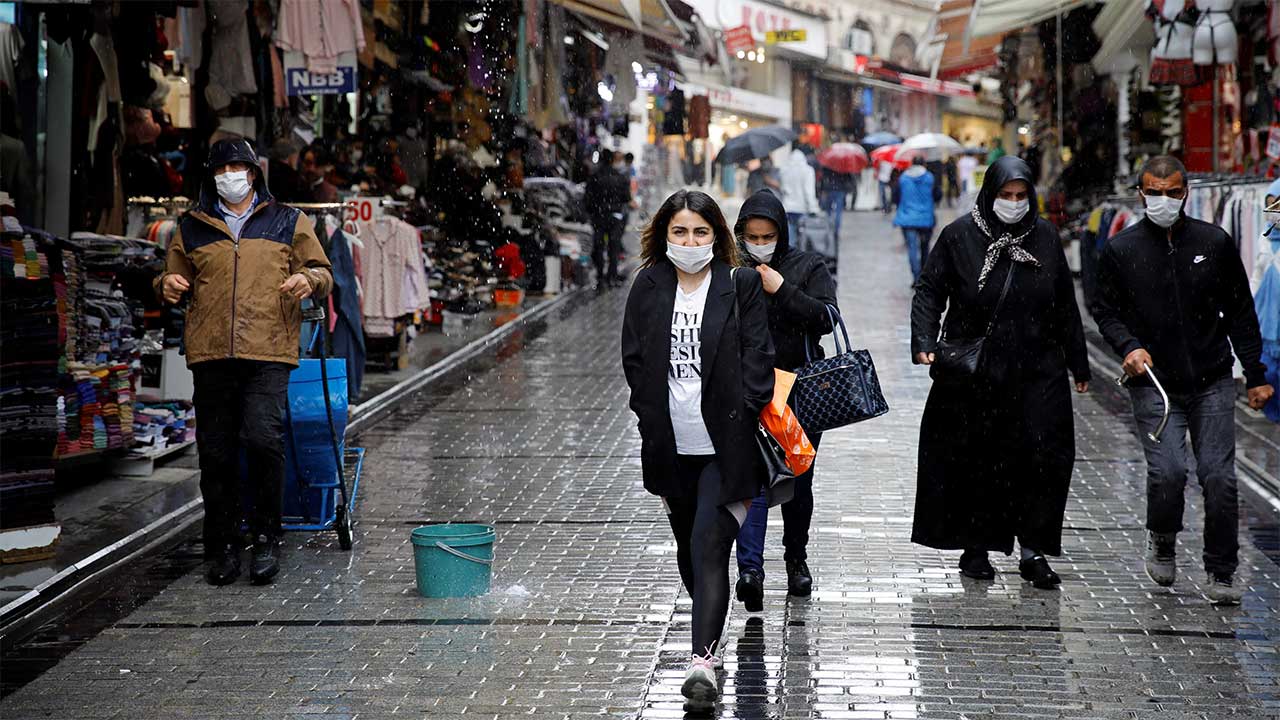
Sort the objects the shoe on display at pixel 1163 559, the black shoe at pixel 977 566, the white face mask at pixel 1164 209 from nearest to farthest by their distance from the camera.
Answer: the white face mask at pixel 1164 209 → the shoe on display at pixel 1163 559 → the black shoe at pixel 977 566

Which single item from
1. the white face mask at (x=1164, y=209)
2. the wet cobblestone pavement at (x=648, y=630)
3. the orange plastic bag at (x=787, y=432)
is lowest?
the wet cobblestone pavement at (x=648, y=630)

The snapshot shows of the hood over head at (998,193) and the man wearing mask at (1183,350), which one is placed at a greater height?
the hood over head at (998,193)

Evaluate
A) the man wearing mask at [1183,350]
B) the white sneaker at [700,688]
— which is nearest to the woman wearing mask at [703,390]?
the white sneaker at [700,688]

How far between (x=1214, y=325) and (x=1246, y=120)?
1154 centimetres

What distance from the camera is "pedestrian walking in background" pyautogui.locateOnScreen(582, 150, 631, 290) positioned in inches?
979

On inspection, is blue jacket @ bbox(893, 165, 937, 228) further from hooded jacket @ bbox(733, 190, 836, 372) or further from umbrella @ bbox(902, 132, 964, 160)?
hooded jacket @ bbox(733, 190, 836, 372)

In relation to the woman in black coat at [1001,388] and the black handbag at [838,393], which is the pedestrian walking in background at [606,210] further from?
the black handbag at [838,393]

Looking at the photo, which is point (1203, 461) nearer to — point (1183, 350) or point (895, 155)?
point (1183, 350)

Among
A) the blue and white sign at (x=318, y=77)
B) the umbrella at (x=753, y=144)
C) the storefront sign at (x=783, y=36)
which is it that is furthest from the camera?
the storefront sign at (x=783, y=36)

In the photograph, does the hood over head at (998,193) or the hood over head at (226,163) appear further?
the hood over head at (226,163)

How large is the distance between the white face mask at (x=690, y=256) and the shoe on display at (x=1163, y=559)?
282 cm

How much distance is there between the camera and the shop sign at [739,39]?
4978 cm

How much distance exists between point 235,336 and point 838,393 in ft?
9.32

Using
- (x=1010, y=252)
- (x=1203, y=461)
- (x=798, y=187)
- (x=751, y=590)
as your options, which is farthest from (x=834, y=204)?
(x=751, y=590)
